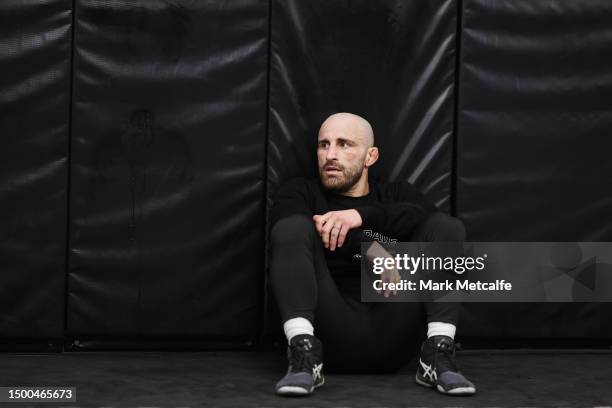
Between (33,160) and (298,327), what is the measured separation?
5.52 feet

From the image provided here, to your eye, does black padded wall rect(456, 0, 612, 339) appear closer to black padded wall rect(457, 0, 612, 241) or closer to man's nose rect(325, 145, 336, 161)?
black padded wall rect(457, 0, 612, 241)

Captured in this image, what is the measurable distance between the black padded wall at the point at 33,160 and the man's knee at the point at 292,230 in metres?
1.29

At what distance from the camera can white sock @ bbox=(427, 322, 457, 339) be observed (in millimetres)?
3061

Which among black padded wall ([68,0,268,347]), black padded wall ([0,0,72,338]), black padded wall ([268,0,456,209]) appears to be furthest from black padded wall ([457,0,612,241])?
black padded wall ([0,0,72,338])

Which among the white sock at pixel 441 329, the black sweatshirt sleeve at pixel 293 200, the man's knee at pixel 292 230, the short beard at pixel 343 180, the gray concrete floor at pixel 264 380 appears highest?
the short beard at pixel 343 180

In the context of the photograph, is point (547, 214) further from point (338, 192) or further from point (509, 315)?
point (338, 192)

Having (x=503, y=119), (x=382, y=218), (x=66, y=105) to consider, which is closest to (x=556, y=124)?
(x=503, y=119)

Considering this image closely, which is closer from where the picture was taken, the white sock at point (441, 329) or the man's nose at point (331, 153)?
the white sock at point (441, 329)

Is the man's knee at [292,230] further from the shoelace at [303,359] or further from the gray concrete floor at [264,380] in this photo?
the gray concrete floor at [264,380]

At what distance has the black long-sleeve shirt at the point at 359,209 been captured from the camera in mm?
3223

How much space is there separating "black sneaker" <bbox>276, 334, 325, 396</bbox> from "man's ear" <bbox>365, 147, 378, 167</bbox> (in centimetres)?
105

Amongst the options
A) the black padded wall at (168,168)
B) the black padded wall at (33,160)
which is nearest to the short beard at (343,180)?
the black padded wall at (168,168)

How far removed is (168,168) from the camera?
3.80 metres

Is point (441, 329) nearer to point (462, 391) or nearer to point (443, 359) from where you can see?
point (443, 359)
